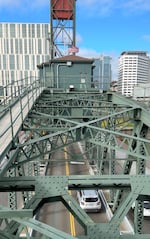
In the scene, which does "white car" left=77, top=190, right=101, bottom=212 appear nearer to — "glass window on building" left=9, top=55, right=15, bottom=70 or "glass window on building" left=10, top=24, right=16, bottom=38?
"glass window on building" left=9, top=55, right=15, bottom=70

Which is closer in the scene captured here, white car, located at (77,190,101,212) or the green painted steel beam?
the green painted steel beam

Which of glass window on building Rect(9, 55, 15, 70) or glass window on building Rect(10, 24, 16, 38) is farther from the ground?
glass window on building Rect(10, 24, 16, 38)

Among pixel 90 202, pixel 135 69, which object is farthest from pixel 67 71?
pixel 135 69

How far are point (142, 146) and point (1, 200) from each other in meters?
15.7

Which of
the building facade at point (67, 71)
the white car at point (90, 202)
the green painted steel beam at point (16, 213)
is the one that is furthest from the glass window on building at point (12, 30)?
the green painted steel beam at point (16, 213)

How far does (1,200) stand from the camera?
70.1ft

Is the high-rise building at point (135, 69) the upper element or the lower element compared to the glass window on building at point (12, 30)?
lower

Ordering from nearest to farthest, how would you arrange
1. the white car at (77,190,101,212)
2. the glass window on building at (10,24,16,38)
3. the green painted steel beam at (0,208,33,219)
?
the green painted steel beam at (0,208,33,219) → the white car at (77,190,101,212) → the glass window on building at (10,24,16,38)

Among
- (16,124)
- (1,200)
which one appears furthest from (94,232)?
(1,200)

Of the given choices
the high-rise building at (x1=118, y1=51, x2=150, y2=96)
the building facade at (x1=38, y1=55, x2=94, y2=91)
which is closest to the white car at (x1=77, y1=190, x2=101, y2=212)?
the building facade at (x1=38, y1=55, x2=94, y2=91)

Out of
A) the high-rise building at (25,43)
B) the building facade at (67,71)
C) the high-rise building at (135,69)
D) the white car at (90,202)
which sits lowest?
the white car at (90,202)

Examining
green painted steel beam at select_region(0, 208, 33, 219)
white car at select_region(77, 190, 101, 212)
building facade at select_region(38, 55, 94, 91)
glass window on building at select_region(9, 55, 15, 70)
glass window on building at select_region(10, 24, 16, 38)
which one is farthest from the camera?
glass window on building at select_region(10, 24, 16, 38)

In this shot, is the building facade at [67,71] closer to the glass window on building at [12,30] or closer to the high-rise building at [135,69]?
the high-rise building at [135,69]

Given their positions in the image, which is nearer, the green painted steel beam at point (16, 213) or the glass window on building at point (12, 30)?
the green painted steel beam at point (16, 213)
